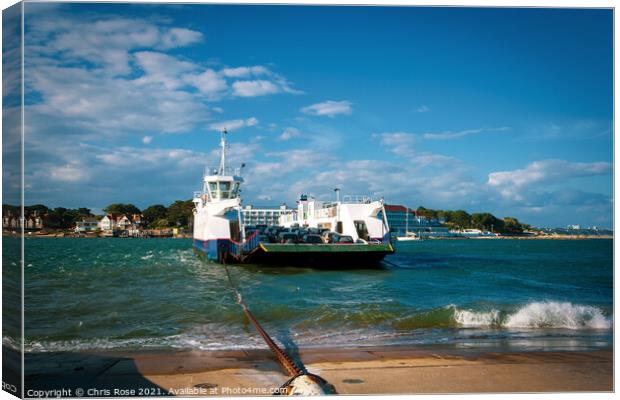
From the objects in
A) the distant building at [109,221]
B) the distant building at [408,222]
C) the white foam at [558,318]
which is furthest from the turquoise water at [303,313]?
the distant building at [408,222]

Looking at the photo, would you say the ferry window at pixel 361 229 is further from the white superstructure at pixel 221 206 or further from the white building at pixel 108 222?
the white building at pixel 108 222

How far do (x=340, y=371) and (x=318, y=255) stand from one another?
15.3 meters

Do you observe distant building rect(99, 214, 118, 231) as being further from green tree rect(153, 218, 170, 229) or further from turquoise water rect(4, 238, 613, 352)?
turquoise water rect(4, 238, 613, 352)

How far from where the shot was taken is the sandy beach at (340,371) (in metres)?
5.41

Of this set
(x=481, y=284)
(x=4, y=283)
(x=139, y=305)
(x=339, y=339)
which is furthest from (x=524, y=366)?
(x=481, y=284)

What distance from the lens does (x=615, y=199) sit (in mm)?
5914

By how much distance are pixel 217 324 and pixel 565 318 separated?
7.05 m

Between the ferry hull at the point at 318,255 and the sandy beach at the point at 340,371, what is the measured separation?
13.3 metres

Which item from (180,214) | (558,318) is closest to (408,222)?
(180,214)

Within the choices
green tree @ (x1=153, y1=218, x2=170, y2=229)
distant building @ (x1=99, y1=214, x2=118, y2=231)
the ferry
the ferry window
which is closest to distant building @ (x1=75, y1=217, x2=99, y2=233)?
the ferry

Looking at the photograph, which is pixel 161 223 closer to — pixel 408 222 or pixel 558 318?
pixel 558 318

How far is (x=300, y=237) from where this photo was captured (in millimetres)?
24516

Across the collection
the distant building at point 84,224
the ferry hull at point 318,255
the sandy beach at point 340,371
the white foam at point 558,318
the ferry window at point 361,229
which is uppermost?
the distant building at point 84,224

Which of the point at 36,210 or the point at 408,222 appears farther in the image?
the point at 408,222
